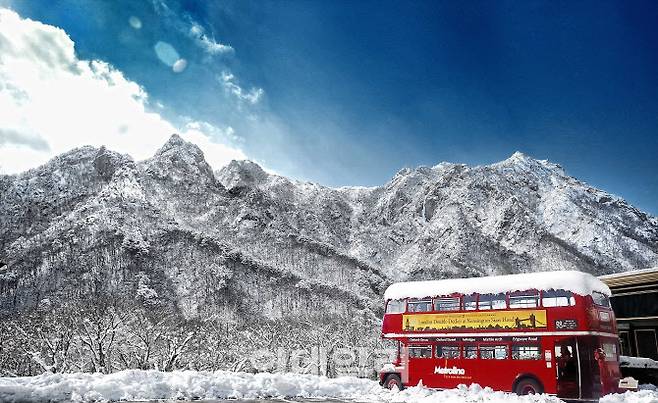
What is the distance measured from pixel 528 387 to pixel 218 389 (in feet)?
42.4

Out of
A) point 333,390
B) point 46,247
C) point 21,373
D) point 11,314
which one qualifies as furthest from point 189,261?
point 333,390

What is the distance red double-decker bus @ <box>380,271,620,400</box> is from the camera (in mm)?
19859

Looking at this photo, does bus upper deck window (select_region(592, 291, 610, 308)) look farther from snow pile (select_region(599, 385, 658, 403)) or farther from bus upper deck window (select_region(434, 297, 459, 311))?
bus upper deck window (select_region(434, 297, 459, 311))

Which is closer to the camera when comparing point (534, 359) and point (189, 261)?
point (534, 359)

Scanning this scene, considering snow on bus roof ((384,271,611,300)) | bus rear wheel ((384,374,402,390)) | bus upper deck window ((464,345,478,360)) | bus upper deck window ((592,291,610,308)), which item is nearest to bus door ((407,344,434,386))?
bus rear wheel ((384,374,402,390))

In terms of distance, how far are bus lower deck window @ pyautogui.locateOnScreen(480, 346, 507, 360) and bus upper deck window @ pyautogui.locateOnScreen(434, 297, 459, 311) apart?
2.18 metres

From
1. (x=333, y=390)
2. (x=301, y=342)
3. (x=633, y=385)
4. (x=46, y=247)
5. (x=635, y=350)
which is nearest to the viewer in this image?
(x=633, y=385)

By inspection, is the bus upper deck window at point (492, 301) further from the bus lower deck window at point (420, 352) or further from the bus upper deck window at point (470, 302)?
the bus lower deck window at point (420, 352)

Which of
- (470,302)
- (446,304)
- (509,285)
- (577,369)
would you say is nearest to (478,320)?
(470,302)

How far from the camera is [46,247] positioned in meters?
A: 184

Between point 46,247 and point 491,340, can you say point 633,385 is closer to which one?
point 491,340

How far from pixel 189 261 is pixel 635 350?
17874 centimetres

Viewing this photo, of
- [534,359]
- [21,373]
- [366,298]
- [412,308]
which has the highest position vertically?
[366,298]

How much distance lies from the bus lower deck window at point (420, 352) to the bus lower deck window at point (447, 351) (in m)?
0.49
